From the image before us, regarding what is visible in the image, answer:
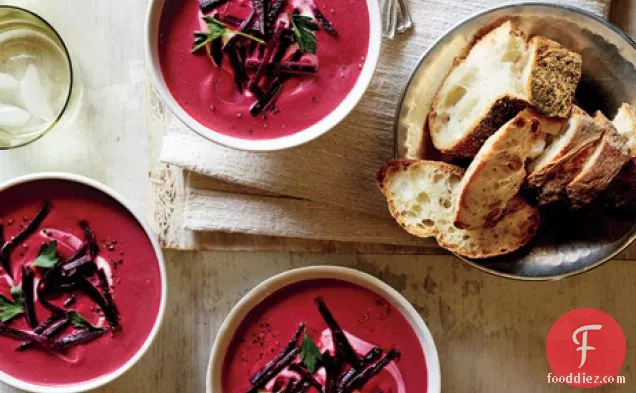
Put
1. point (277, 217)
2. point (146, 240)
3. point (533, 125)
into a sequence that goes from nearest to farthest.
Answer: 1. point (533, 125)
2. point (146, 240)
3. point (277, 217)

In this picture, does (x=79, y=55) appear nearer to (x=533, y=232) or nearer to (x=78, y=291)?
(x=78, y=291)

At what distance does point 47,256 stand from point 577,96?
1.41 meters

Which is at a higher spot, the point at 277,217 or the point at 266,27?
the point at 266,27

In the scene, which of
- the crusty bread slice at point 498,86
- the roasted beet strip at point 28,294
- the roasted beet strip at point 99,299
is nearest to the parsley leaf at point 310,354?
the roasted beet strip at point 99,299

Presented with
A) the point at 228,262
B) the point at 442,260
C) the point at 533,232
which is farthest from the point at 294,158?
the point at 533,232

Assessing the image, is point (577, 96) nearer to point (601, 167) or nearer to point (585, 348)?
point (601, 167)

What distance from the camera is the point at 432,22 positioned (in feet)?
7.06

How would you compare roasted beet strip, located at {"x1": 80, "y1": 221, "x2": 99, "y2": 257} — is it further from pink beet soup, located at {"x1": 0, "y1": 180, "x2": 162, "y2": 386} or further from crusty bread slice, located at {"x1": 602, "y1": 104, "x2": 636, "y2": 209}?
crusty bread slice, located at {"x1": 602, "y1": 104, "x2": 636, "y2": 209}

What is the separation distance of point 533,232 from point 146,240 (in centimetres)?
97

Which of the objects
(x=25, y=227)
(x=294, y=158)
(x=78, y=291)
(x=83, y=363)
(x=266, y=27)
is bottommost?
(x=83, y=363)

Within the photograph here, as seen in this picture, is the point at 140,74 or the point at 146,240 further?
the point at 140,74

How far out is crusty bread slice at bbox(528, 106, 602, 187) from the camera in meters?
1.91

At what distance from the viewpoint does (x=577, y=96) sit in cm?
208

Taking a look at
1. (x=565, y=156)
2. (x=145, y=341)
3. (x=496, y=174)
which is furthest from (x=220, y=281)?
(x=565, y=156)
